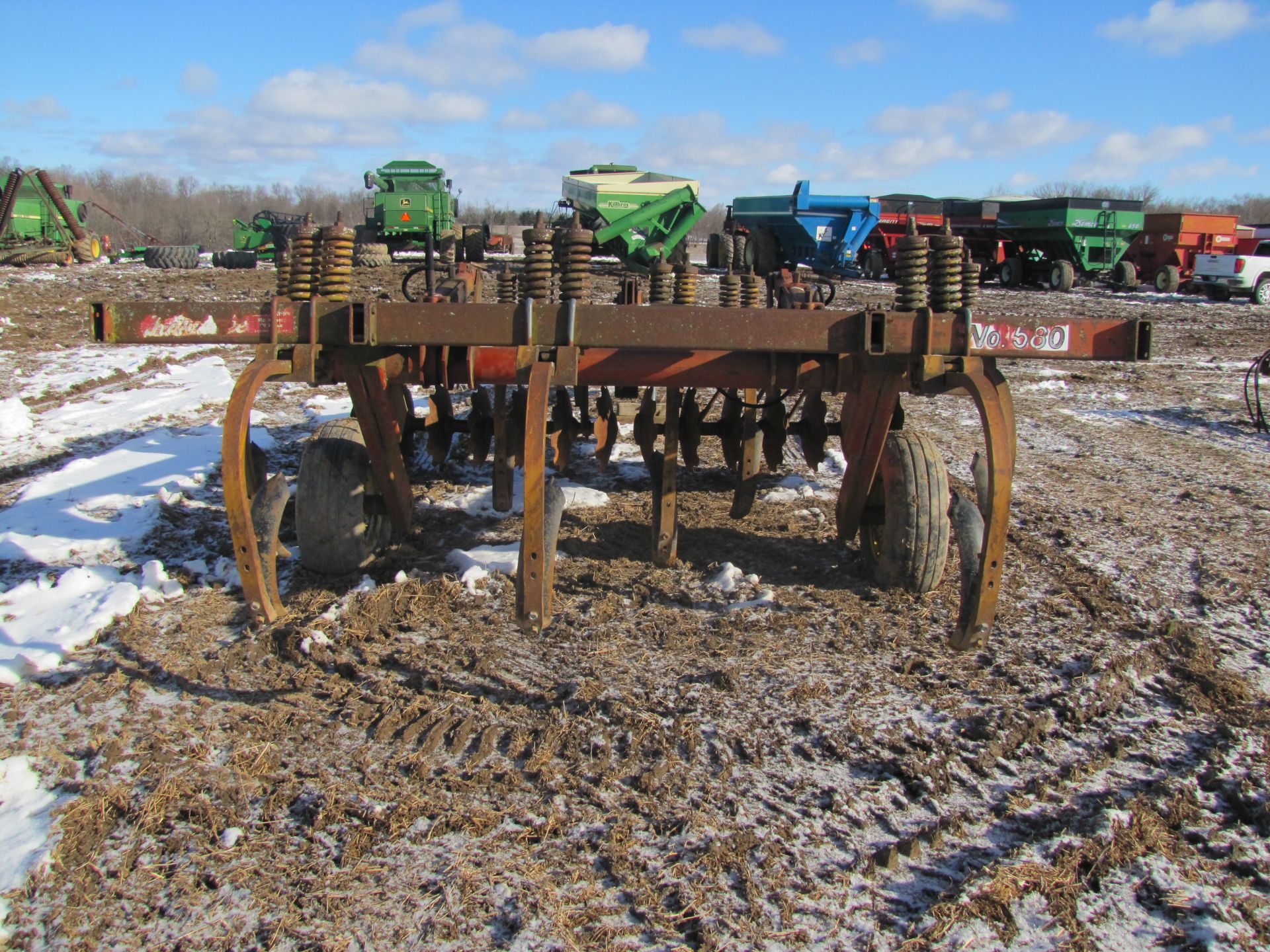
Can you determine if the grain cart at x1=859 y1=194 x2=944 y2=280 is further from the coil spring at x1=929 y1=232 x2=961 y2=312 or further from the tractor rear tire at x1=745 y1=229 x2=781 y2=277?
the coil spring at x1=929 y1=232 x2=961 y2=312

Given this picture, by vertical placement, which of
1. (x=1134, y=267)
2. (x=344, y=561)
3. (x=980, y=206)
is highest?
(x=980, y=206)

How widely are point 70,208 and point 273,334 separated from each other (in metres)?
27.1

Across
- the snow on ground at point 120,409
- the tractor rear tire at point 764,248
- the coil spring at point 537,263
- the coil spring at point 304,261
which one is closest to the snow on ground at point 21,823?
the coil spring at point 304,261

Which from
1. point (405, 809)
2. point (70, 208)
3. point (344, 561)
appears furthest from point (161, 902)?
point (70, 208)

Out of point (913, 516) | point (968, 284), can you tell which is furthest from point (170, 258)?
point (968, 284)

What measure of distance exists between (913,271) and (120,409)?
6.78m

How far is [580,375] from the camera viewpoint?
387 cm

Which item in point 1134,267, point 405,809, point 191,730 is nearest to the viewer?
point 405,809

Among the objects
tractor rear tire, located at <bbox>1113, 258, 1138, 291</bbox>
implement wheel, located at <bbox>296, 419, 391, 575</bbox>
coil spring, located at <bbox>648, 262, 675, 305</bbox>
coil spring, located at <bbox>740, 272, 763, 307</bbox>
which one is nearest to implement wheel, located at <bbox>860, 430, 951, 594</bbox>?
coil spring, located at <bbox>740, 272, 763, 307</bbox>

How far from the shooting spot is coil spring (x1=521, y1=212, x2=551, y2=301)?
372 cm

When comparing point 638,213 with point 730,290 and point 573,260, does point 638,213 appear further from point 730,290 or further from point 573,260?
point 573,260

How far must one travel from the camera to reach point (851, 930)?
7.09 feet

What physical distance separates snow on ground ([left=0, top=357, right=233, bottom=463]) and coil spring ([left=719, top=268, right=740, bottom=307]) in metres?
4.86

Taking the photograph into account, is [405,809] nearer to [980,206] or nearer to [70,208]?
[980,206]
